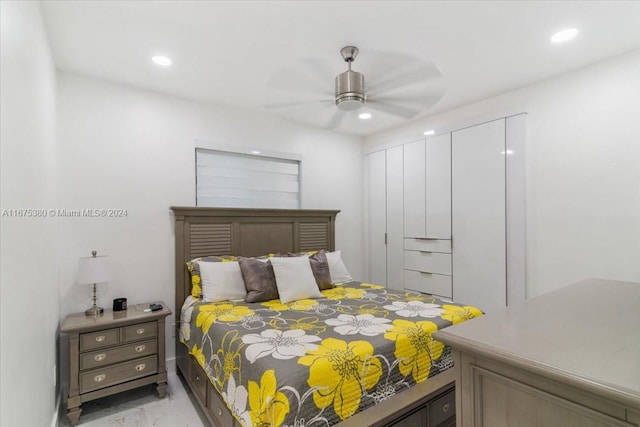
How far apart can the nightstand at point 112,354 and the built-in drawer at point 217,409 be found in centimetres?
69

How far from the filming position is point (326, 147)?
14.2ft

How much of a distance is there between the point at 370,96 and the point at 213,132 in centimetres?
200

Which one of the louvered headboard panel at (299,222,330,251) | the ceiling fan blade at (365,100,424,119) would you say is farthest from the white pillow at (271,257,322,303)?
the ceiling fan blade at (365,100,424,119)

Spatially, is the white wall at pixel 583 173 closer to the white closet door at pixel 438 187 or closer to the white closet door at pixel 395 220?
the white closet door at pixel 438 187

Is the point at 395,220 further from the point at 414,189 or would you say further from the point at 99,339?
the point at 99,339

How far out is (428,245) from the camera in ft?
12.7

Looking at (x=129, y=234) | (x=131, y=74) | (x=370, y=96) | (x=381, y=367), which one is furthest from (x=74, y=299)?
(x=370, y=96)

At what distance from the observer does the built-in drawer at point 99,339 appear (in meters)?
2.31

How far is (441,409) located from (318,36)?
249cm

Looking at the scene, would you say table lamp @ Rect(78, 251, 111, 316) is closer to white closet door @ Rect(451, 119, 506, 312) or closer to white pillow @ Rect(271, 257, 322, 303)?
white pillow @ Rect(271, 257, 322, 303)

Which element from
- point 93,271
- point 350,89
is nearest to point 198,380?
point 93,271

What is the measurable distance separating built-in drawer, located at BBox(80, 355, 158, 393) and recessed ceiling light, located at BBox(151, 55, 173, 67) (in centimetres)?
231

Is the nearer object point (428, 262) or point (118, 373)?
point (118, 373)

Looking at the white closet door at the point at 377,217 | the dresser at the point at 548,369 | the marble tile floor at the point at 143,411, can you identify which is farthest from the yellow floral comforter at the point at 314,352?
the white closet door at the point at 377,217
